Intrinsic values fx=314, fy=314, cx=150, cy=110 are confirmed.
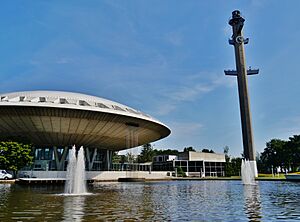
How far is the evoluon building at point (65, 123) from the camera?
33656mm

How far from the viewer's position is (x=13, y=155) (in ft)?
115

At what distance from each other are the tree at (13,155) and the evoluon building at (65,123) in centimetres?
272

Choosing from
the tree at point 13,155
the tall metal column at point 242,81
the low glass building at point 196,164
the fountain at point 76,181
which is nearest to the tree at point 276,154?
the low glass building at point 196,164

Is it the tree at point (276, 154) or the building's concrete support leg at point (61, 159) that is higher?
the tree at point (276, 154)

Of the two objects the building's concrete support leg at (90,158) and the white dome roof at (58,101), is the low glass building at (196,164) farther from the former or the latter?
the white dome roof at (58,101)

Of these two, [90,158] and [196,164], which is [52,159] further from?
[196,164]

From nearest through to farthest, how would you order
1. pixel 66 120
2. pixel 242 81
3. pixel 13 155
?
pixel 13 155 → pixel 66 120 → pixel 242 81

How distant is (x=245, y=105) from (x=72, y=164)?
39.4 m

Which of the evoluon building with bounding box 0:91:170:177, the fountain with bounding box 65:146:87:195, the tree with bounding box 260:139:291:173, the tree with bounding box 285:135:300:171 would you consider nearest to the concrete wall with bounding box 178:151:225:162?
the tree with bounding box 260:139:291:173

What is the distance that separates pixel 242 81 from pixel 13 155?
38761mm

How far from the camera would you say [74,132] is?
130 feet

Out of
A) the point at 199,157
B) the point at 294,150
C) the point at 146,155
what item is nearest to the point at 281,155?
the point at 294,150

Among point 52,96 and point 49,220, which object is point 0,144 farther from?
point 49,220

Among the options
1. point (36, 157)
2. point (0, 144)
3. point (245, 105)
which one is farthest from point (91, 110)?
point (245, 105)
